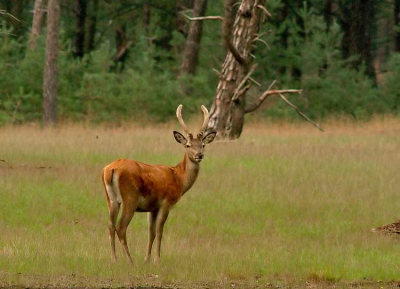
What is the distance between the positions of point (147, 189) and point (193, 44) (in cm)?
2296

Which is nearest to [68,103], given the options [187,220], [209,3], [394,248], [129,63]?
[129,63]

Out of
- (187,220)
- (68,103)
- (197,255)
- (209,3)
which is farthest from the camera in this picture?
(209,3)

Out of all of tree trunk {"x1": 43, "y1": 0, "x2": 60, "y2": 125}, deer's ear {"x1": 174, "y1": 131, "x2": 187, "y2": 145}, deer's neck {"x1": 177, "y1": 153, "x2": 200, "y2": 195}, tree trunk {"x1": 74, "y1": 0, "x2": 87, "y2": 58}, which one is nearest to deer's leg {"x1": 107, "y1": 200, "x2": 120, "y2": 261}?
deer's neck {"x1": 177, "y1": 153, "x2": 200, "y2": 195}

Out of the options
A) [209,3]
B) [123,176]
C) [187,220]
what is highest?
[209,3]

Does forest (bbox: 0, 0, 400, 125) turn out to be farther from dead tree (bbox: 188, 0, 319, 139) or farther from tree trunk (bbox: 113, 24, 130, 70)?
dead tree (bbox: 188, 0, 319, 139)

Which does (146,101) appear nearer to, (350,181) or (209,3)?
(209,3)

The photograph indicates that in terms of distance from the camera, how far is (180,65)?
35.5 meters

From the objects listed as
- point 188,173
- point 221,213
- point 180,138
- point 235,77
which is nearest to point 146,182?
point 188,173

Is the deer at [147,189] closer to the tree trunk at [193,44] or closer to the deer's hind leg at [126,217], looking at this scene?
the deer's hind leg at [126,217]

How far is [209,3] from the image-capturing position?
37.0 m

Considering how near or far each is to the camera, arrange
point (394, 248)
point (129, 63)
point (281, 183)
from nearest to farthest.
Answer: point (394, 248)
point (281, 183)
point (129, 63)

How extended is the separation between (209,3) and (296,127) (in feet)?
36.8

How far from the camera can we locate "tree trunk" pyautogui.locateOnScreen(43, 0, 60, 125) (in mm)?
27438

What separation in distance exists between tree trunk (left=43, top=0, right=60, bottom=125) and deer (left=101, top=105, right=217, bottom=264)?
58.2 feet
